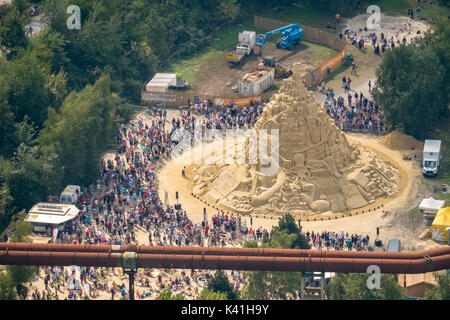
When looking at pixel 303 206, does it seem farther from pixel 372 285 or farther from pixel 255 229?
pixel 372 285

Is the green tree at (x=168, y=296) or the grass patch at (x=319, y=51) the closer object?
the green tree at (x=168, y=296)

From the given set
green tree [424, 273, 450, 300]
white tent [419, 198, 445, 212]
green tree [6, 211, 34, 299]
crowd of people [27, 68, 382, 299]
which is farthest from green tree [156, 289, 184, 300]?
white tent [419, 198, 445, 212]

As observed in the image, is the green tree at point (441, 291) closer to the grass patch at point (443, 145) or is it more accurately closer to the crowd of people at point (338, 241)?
the crowd of people at point (338, 241)

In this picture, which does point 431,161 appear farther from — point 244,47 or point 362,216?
point 244,47

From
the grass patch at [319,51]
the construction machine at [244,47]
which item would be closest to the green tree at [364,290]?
the grass patch at [319,51]

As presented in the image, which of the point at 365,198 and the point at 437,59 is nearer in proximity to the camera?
the point at 365,198
